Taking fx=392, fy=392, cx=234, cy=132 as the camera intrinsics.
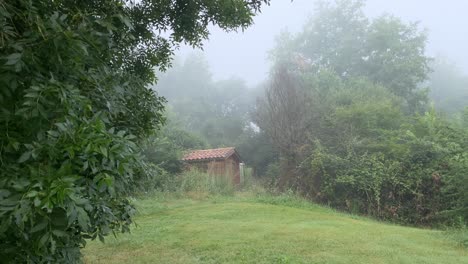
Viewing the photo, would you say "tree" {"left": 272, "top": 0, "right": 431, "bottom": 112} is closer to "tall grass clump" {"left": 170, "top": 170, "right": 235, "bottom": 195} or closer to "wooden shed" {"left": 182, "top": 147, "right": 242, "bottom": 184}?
"wooden shed" {"left": 182, "top": 147, "right": 242, "bottom": 184}

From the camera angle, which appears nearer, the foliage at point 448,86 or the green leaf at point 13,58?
the green leaf at point 13,58

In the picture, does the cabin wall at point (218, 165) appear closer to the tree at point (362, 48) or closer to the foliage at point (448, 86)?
the tree at point (362, 48)

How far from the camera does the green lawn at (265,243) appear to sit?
520 cm

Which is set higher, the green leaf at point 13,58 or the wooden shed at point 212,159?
the wooden shed at point 212,159

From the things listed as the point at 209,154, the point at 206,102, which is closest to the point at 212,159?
the point at 209,154

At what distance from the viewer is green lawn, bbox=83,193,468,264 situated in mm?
5199

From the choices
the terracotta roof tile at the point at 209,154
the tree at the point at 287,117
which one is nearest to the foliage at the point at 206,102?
the terracotta roof tile at the point at 209,154

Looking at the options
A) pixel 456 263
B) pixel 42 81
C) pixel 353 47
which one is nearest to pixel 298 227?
pixel 456 263

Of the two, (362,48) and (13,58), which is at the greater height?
(362,48)

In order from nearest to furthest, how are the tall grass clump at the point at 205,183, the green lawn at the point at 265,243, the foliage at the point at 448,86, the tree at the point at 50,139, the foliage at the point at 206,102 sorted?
1. the tree at the point at 50,139
2. the green lawn at the point at 265,243
3. the tall grass clump at the point at 205,183
4. the foliage at the point at 206,102
5. the foliage at the point at 448,86

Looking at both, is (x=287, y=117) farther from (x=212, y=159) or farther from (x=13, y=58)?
(x=13, y=58)

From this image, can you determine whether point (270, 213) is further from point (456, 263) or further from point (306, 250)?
point (456, 263)

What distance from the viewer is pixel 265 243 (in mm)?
5867

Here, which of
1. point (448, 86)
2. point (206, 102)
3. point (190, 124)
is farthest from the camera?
point (448, 86)
